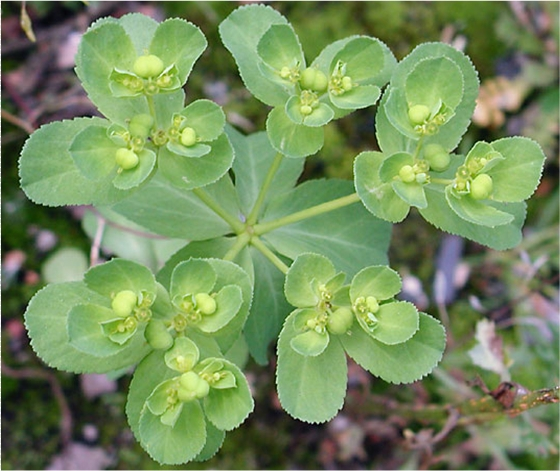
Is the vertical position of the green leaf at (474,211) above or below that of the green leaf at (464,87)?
below

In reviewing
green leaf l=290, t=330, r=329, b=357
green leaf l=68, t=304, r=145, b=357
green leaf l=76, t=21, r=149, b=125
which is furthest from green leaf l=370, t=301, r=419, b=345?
green leaf l=76, t=21, r=149, b=125

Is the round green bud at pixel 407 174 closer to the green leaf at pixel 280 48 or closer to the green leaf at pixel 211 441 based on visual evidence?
→ the green leaf at pixel 280 48

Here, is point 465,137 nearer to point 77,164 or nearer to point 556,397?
point 556,397

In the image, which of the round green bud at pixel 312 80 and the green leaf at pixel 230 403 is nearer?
the green leaf at pixel 230 403

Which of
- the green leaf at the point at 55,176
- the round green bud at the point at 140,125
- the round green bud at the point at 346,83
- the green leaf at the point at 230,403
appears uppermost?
the round green bud at the point at 346,83

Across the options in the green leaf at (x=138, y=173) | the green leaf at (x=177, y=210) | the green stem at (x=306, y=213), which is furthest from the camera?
the green leaf at (x=177, y=210)

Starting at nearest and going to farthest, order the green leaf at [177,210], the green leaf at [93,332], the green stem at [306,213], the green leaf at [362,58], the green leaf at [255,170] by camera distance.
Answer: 1. the green leaf at [93,332]
2. the green leaf at [362,58]
3. the green stem at [306,213]
4. the green leaf at [177,210]
5. the green leaf at [255,170]

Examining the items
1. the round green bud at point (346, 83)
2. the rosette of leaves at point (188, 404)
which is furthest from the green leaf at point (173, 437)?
the round green bud at point (346, 83)
